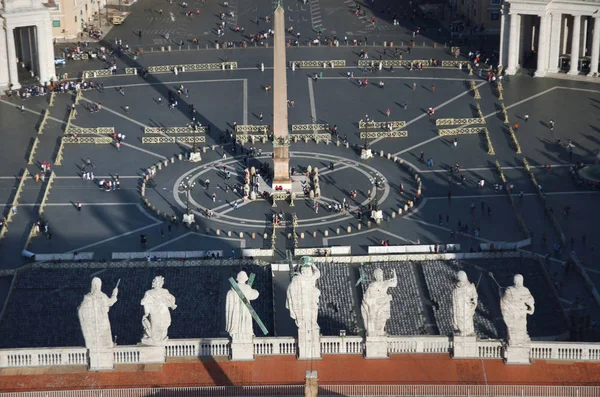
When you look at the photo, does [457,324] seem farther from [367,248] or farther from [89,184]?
[89,184]

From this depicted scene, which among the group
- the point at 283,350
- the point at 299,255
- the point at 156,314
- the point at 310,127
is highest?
the point at 310,127

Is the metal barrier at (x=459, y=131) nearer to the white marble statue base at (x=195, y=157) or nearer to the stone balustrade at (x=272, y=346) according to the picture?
the white marble statue base at (x=195, y=157)

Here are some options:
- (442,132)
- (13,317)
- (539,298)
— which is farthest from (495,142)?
(13,317)

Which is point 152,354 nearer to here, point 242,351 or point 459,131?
point 242,351

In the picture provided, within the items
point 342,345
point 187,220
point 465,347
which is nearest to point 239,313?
point 342,345

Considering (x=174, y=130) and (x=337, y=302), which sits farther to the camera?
(x=174, y=130)

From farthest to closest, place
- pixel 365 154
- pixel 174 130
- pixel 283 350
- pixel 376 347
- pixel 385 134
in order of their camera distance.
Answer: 1. pixel 174 130
2. pixel 385 134
3. pixel 365 154
4. pixel 283 350
5. pixel 376 347
